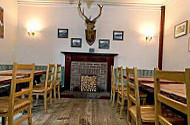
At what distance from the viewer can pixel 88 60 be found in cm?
538

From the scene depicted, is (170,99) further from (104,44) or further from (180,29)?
(104,44)

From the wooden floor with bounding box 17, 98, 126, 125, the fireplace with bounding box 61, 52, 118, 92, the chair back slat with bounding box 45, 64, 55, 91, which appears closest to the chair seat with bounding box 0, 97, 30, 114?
the wooden floor with bounding box 17, 98, 126, 125

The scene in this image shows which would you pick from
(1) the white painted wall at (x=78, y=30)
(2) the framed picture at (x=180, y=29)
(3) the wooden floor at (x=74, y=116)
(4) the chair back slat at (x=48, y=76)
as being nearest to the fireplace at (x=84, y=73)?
(1) the white painted wall at (x=78, y=30)

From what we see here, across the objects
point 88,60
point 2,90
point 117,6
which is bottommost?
point 2,90

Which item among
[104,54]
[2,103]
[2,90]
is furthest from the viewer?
[104,54]

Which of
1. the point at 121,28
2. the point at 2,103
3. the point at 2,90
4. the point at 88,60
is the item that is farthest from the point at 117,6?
the point at 2,103

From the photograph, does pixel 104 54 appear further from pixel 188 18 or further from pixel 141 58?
pixel 188 18

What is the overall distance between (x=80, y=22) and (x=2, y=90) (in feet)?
10.3

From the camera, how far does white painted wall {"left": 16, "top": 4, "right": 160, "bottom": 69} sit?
5590mm

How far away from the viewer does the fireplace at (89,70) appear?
537 centimetres

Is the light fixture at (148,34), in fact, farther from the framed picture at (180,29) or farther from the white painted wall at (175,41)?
the framed picture at (180,29)

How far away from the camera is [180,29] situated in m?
4.34

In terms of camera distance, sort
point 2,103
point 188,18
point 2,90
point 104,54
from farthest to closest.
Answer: point 104,54 < point 188,18 < point 2,90 < point 2,103

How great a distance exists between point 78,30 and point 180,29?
2.99 m
